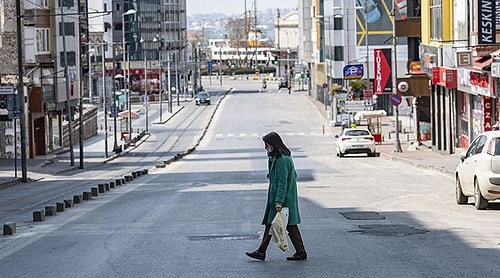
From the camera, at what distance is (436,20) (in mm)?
53562

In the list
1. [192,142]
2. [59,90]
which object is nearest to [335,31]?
[192,142]

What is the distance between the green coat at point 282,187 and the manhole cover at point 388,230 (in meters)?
3.66

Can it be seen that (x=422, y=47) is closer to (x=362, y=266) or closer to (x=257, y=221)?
(x=257, y=221)

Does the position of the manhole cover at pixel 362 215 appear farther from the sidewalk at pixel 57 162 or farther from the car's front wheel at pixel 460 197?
the sidewalk at pixel 57 162

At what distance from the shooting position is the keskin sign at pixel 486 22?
39.5 metres

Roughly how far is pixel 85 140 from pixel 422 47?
125 ft

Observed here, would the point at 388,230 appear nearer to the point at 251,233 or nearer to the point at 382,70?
the point at 251,233

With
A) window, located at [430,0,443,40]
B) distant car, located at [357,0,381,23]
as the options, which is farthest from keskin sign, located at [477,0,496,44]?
distant car, located at [357,0,381,23]

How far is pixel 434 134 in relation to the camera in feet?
188

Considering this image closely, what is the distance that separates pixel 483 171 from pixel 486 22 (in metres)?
19.1

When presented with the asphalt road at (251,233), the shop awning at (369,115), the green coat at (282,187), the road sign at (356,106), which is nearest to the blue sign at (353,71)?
the road sign at (356,106)

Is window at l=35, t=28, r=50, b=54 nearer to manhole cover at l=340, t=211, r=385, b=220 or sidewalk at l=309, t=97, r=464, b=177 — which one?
sidewalk at l=309, t=97, r=464, b=177

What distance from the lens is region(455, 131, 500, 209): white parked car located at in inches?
834

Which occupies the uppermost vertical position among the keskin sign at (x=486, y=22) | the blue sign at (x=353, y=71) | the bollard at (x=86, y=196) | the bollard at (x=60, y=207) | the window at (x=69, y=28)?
the window at (x=69, y=28)
